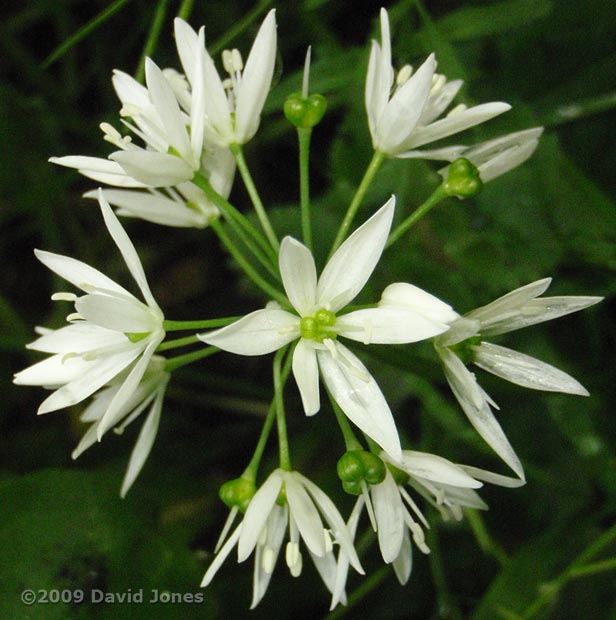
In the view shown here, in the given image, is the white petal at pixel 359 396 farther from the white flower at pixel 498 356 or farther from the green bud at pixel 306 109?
the green bud at pixel 306 109

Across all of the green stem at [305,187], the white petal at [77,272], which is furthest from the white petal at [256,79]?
the white petal at [77,272]

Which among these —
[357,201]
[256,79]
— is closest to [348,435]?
[357,201]

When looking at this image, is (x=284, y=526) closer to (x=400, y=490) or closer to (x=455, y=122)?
(x=400, y=490)

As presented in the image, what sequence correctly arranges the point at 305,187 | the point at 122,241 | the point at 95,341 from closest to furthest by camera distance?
the point at 122,241 → the point at 95,341 → the point at 305,187

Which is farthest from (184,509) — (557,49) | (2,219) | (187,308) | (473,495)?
(557,49)

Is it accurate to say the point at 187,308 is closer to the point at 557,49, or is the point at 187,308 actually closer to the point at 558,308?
the point at 557,49

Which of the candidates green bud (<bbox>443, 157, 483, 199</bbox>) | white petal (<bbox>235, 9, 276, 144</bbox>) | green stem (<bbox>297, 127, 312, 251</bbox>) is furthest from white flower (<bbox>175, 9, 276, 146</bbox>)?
green bud (<bbox>443, 157, 483, 199</bbox>)
